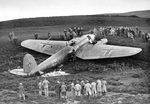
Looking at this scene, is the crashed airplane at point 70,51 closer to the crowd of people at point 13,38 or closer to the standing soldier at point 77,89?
the crowd of people at point 13,38

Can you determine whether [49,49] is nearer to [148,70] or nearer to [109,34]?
[109,34]

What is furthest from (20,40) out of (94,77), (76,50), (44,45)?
(94,77)

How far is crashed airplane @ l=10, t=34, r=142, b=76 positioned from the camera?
57.7 feet

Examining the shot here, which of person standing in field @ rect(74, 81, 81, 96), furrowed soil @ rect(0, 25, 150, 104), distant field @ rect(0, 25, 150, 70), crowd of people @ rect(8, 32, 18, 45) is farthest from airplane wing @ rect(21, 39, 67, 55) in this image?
person standing in field @ rect(74, 81, 81, 96)

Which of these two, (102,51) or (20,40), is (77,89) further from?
(20,40)

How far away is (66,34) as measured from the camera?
2564 cm

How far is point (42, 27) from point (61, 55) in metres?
11.6

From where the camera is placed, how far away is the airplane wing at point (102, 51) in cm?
1944

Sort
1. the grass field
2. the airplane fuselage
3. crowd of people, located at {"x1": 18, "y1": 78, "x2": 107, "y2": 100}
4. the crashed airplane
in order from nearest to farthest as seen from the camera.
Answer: crowd of people, located at {"x1": 18, "y1": 78, "x2": 107, "y2": 100}, the grass field, the crashed airplane, the airplane fuselage

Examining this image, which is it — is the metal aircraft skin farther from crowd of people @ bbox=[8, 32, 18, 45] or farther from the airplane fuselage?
crowd of people @ bbox=[8, 32, 18, 45]

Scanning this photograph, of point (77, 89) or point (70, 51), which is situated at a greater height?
point (70, 51)

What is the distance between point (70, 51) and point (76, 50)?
2.29 ft

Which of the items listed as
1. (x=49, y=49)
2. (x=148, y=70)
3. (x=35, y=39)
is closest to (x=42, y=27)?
(x=35, y=39)

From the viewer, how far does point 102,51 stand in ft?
67.8
